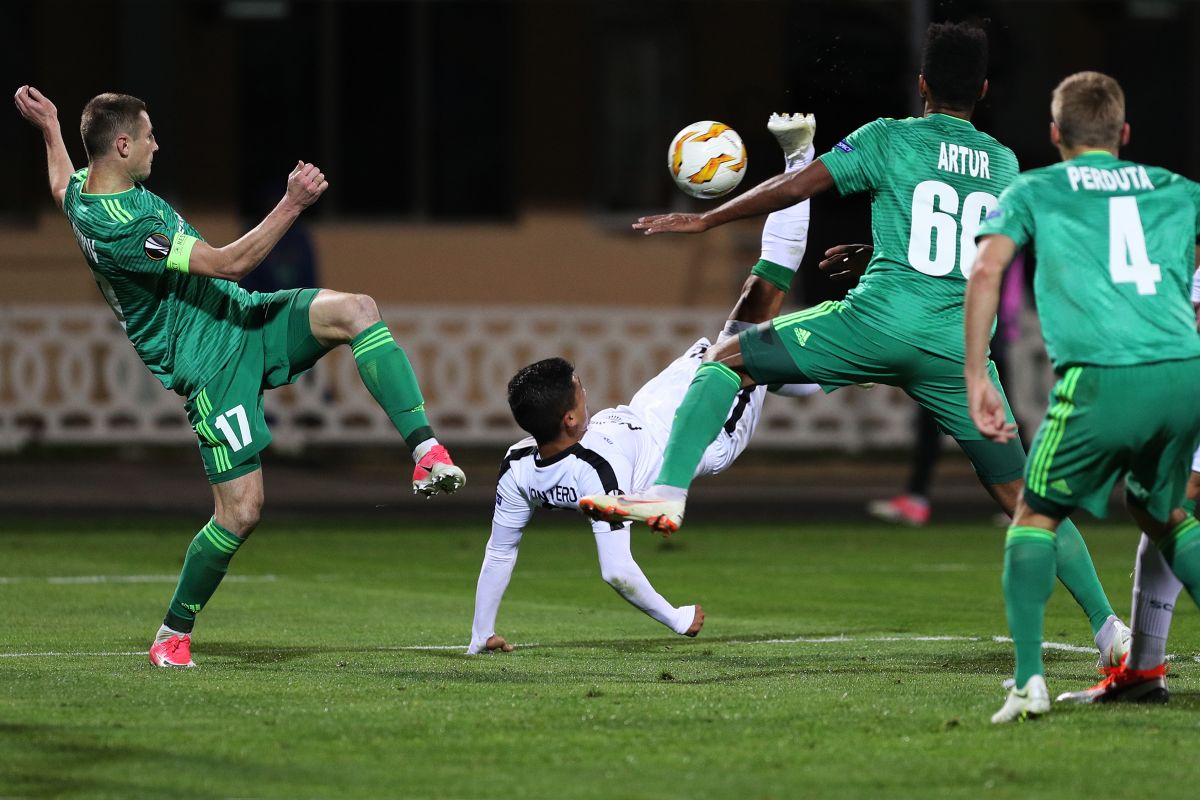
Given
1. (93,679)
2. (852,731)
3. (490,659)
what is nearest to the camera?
(852,731)

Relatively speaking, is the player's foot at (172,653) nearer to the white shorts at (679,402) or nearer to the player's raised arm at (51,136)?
the player's raised arm at (51,136)

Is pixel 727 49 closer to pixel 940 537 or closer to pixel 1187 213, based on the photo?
pixel 940 537

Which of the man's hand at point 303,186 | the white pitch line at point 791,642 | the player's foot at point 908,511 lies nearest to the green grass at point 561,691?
the white pitch line at point 791,642

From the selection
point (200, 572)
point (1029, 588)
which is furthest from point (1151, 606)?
point (200, 572)

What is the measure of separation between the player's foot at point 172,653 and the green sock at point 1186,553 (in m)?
3.91

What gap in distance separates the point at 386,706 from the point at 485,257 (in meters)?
16.4

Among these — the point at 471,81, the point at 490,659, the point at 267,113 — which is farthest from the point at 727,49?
the point at 490,659

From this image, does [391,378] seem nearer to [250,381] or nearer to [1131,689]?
[250,381]

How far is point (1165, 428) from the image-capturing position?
6191mm

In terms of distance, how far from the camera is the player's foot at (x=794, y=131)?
26.9 feet

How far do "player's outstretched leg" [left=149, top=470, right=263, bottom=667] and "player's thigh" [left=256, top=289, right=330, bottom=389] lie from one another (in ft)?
1.57

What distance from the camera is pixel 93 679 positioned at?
7480 millimetres

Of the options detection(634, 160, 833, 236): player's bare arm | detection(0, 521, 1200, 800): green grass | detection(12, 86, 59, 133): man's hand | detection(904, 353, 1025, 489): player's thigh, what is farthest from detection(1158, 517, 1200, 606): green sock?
detection(12, 86, 59, 133): man's hand

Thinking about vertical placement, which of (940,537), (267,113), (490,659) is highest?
(267,113)
